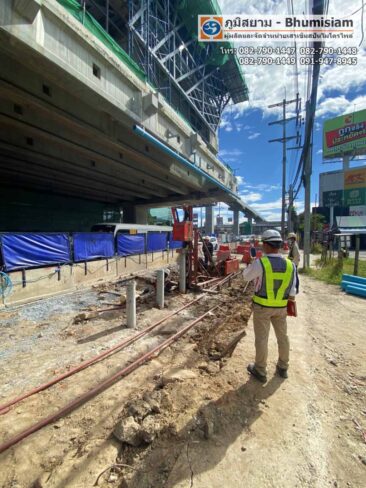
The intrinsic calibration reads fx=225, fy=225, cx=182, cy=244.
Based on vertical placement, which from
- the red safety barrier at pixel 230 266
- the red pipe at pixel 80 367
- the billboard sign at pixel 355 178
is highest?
the billboard sign at pixel 355 178

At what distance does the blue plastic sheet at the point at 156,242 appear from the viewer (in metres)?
17.0

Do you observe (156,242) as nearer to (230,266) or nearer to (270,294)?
(230,266)

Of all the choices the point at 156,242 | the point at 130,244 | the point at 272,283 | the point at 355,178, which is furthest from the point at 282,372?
the point at 355,178

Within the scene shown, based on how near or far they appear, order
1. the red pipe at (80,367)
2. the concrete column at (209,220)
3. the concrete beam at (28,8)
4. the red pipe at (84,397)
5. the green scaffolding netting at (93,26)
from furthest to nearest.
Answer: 1. the concrete column at (209,220)
2. the green scaffolding netting at (93,26)
3. the concrete beam at (28,8)
4. the red pipe at (80,367)
5. the red pipe at (84,397)

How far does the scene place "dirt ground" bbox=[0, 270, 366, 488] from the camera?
6.95 ft

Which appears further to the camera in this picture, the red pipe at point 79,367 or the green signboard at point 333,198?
the green signboard at point 333,198

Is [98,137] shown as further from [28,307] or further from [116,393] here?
[116,393]

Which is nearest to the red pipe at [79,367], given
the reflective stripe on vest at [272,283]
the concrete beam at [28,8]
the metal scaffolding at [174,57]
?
the reflective stripe on vest at [272,283]

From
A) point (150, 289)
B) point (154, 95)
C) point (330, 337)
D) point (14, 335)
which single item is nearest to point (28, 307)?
point (14, 335)

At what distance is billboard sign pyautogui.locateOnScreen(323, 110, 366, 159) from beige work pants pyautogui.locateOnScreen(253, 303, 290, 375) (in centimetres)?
5643

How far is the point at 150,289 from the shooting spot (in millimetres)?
8320

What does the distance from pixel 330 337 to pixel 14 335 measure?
23.7ft

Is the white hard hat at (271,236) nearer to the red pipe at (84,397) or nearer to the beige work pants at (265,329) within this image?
the beige work pants at (265,329)

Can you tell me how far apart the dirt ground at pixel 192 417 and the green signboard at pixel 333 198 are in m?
51.9
